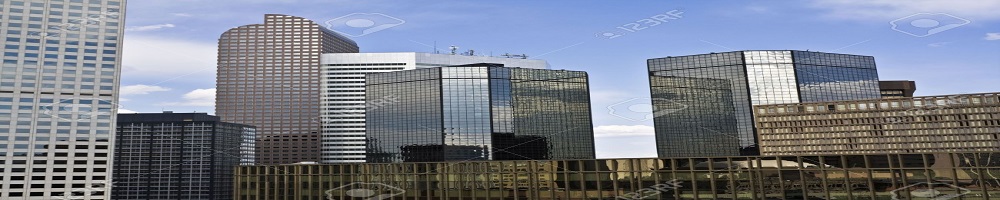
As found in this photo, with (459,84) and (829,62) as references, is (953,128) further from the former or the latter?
(459,84)

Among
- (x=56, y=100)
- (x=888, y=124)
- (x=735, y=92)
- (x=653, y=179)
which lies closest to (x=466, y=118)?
(x=735, y=92)

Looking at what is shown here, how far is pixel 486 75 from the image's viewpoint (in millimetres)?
Result: 180500

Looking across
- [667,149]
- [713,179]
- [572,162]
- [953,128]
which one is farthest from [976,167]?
[953,128]

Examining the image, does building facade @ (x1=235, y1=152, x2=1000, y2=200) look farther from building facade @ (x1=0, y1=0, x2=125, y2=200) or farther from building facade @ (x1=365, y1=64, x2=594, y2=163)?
building facade @ (x1=0, y1=0, x2=125, y2=200)

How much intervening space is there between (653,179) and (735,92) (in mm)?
145150

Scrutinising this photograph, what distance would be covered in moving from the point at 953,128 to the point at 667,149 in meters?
85.1

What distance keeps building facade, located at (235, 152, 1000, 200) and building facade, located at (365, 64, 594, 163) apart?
93.5 meters

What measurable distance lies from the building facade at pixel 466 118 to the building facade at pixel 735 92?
96.3 feet

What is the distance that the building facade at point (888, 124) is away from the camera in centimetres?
18162

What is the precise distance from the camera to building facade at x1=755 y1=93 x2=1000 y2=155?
182 m

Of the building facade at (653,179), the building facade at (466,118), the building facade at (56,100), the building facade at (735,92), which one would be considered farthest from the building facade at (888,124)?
the building facade at (56,100)

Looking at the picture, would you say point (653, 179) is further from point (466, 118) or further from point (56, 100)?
point (56, 100)

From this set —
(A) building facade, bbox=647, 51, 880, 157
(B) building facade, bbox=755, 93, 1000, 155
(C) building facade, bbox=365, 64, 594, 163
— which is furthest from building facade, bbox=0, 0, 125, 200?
(B) building facade, bbox=755, 93, 1000, 155

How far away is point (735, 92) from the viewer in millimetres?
190625
